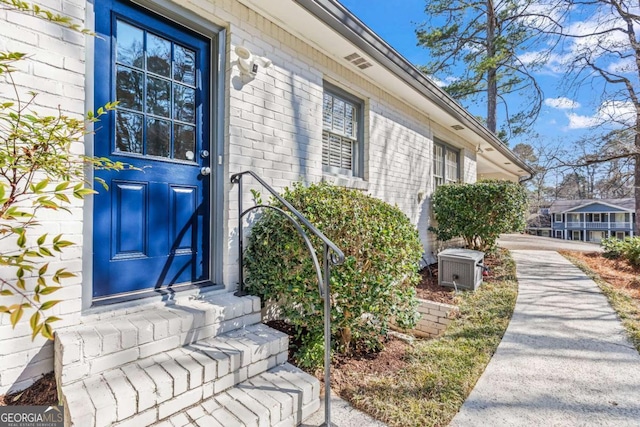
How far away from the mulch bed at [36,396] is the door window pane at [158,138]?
1.61 meters

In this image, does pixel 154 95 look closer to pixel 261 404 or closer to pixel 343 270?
pixel 343 270

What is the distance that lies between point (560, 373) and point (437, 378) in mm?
1022

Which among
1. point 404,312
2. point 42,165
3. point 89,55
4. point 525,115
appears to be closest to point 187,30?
point 89,55

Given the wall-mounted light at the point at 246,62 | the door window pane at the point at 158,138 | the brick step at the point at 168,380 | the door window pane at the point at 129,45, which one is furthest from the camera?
the wall-mounted light at the point at 246,62

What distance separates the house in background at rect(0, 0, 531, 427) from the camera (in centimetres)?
180

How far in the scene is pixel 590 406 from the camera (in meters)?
2.07

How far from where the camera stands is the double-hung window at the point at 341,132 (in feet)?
13.8

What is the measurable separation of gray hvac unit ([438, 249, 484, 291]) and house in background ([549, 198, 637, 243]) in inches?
1389

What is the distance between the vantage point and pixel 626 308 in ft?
12.7

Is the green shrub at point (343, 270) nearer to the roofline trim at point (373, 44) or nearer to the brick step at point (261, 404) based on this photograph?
the brick step at point (261, 404)

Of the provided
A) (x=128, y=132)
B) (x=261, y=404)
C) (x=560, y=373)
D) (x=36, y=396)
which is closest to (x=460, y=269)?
(x=560, y=373)

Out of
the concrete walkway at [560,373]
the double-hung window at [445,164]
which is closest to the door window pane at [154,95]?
the concrete walkway at [560,373]

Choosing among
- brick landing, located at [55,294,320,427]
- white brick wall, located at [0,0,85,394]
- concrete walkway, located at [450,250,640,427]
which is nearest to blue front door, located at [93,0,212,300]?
white brick wall, located at [0,0,85,394]

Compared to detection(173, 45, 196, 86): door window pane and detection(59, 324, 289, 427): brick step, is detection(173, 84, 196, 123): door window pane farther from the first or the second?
detection(59, 324, 289, 427): brick step
